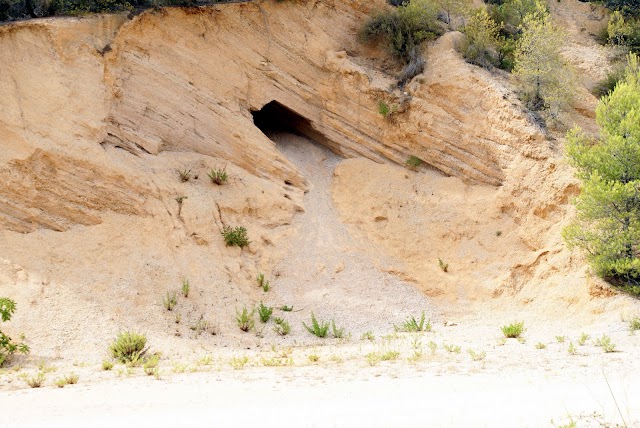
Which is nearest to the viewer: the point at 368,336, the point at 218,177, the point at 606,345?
the point at 606,345

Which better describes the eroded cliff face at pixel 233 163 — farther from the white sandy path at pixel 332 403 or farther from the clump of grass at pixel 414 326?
the white sandy path at pixel 332 403

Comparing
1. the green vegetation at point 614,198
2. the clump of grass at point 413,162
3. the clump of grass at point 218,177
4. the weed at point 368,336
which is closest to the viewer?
the weed at point 368,336

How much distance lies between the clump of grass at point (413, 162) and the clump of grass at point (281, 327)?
5.59 m

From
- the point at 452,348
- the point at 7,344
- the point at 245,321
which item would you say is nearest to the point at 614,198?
the point at 452,348

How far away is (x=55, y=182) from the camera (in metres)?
12.0

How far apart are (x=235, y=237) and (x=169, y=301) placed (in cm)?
215

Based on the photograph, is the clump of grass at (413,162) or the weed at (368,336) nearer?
the weed at (368,336)

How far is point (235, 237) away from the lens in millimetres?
12898

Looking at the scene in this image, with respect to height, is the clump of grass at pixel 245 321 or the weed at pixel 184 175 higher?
the weed at pixel 184 175

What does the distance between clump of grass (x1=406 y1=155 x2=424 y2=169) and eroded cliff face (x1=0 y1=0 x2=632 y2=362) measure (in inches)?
4.8

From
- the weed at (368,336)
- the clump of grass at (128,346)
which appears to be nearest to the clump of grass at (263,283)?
the weed at (368,336)

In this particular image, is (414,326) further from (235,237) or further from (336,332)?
(235,237)

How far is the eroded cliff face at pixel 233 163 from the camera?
1170cm

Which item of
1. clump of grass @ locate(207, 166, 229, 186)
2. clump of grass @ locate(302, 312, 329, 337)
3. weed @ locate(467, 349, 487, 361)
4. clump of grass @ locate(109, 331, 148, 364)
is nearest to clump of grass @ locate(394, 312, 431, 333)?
clump of grass @ locate(302, 312, 329, 337)
